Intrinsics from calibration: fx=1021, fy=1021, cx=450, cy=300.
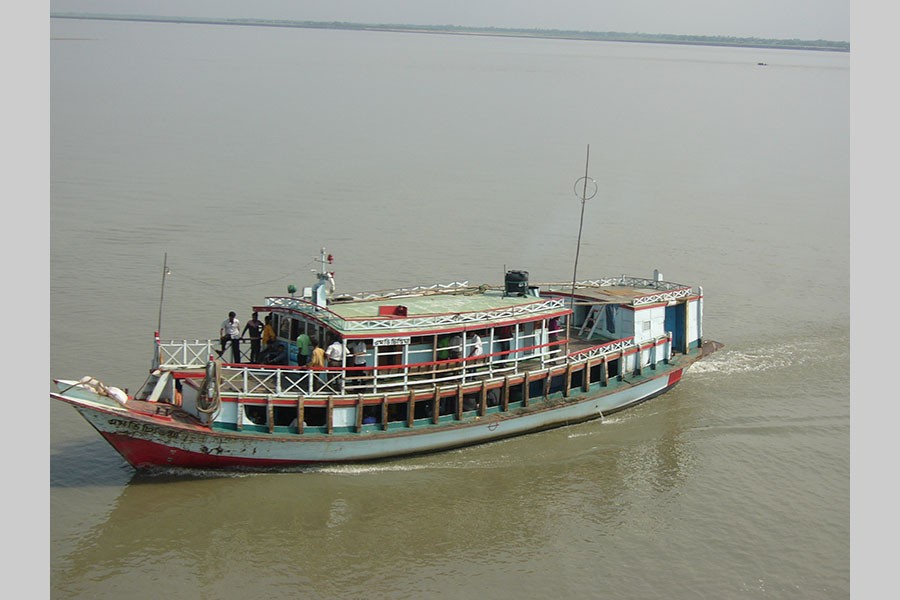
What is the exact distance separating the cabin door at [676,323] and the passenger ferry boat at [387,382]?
1150mm

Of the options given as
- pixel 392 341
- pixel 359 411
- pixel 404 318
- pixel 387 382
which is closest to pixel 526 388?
pixel 387 382

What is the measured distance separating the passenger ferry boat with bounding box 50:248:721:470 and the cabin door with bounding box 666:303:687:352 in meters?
1.15

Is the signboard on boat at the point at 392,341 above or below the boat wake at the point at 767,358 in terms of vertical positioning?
above

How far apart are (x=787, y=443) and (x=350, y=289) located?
13.8 metres

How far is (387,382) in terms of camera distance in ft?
72.7

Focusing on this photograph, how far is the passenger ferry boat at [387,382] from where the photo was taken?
20.3m

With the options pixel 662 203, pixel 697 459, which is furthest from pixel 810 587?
pixel 662 203

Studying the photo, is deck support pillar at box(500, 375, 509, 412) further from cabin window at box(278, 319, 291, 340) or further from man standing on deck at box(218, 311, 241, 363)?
man standing on deck at box(218, 311, 241, 363)

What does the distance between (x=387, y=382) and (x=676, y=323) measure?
31.3 feet

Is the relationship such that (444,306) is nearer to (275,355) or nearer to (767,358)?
(275,355)

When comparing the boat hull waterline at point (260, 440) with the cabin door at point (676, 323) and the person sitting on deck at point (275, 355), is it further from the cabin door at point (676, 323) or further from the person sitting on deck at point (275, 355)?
the cabin door at point (676, 323)

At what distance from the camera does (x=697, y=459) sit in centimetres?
2319

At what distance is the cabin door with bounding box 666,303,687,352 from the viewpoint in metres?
27.8

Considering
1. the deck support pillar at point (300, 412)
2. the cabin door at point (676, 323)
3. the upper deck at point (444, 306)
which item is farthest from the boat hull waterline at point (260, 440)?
the cabin door at point (676, 323)
